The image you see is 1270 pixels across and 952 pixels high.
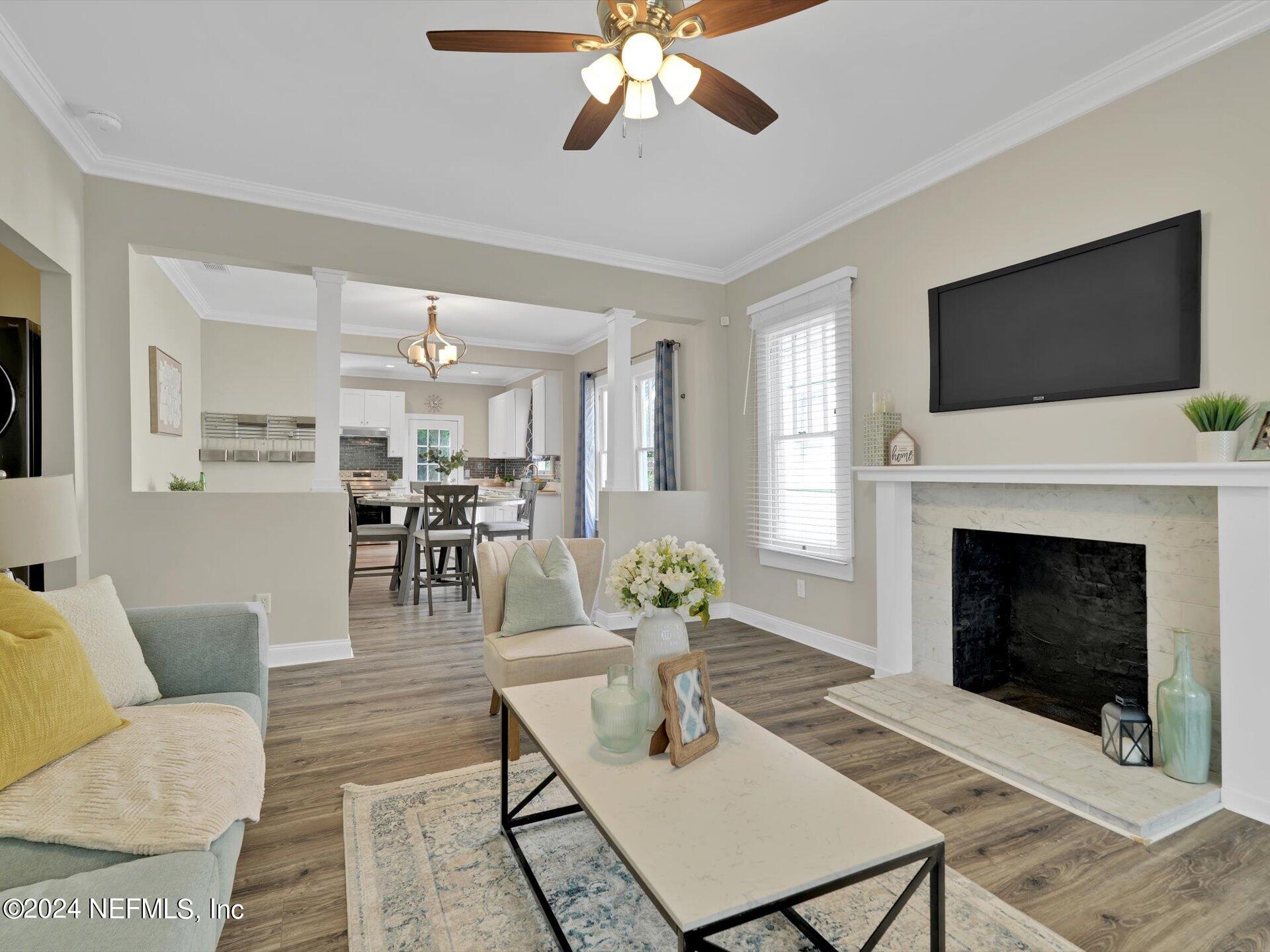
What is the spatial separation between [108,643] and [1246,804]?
3.67 m

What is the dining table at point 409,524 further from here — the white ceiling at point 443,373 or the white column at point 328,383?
the white ceiling at point 443,373

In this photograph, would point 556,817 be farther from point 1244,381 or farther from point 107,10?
point 107,10

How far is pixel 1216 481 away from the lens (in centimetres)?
226

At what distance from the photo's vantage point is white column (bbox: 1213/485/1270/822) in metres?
2.17

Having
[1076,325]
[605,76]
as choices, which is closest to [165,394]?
[605,76]

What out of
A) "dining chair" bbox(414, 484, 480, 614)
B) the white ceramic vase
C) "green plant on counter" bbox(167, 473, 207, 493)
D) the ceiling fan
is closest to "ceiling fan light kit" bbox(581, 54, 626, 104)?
the ceiling fan

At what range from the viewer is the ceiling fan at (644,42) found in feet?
6.24

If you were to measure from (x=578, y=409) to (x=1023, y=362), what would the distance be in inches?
216

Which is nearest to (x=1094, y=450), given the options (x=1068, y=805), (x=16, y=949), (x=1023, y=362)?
(x=1023, y=362)

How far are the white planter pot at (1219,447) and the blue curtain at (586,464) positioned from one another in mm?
5740

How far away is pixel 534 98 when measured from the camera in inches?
113

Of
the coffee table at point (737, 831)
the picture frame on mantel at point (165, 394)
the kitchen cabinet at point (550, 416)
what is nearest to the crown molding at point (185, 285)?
the picture frame on mantel at point (165, 394)

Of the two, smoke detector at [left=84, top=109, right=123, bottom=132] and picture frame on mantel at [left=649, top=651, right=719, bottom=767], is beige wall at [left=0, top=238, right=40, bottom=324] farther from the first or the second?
picture frame on mantel at [left=649, top=651, right=719, bottom=767]

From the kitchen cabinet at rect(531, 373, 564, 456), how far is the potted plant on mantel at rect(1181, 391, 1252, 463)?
6674mm
